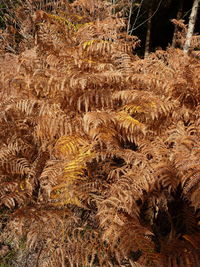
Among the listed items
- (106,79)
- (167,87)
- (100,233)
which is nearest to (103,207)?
(100,233)

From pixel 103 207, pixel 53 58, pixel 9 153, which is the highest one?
pixel 53 58

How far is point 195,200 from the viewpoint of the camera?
155 cm

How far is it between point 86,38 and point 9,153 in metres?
1.58

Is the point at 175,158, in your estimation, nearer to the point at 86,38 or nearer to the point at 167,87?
the point at 167,87

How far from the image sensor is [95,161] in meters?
2.38

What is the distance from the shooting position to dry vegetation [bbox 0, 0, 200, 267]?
1.82 m

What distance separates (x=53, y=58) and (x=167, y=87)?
1.33 metres

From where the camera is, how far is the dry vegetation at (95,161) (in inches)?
71.6

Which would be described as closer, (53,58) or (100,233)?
(100,233)

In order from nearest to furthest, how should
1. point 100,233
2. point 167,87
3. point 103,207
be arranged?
point 103,207 < point 100,233 < point 167,87

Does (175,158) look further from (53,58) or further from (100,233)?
(53,58)

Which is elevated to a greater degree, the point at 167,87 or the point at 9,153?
the point at 167,87

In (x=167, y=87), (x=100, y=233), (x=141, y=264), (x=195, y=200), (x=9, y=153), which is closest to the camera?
(x=195, y=200)

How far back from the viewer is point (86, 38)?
2633mm
